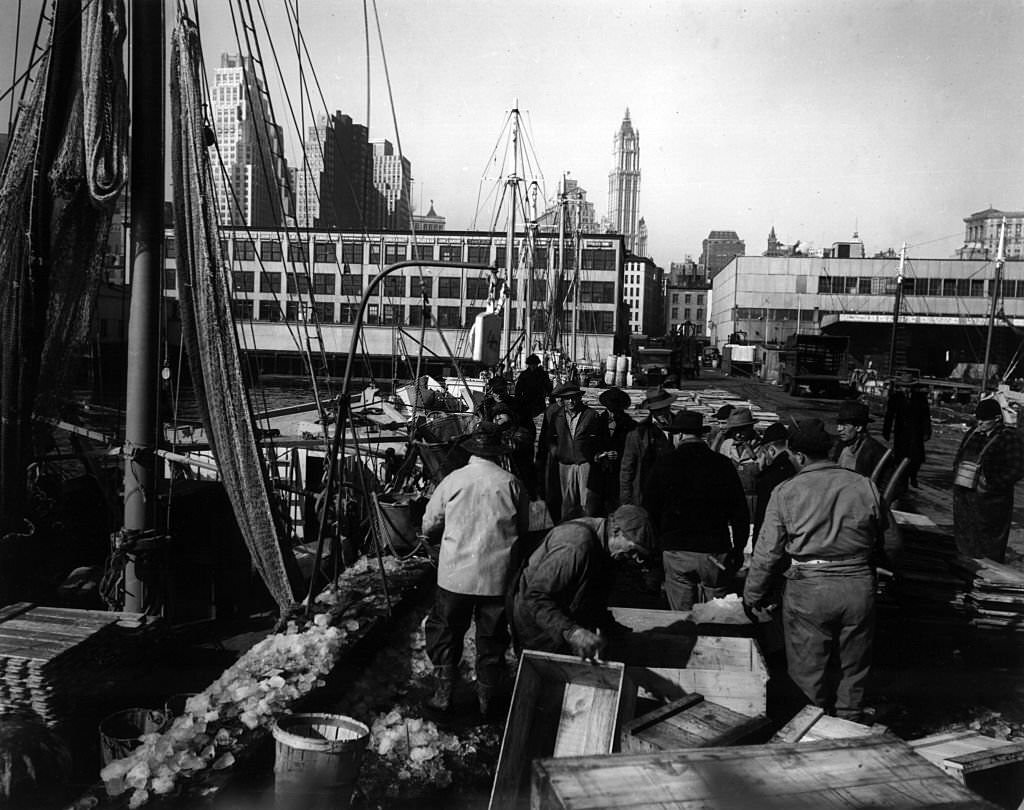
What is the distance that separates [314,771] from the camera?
12.1 feet

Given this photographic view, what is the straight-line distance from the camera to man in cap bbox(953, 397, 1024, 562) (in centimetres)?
800

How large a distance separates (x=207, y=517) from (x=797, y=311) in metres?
68.9

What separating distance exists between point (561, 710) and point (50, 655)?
2992 millimetres

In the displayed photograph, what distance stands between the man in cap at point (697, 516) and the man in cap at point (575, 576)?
160 cm

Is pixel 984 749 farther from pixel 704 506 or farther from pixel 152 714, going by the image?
pixel 152 714

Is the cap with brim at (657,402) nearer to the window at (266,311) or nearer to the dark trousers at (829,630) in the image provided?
the dark trousers at (829,630)

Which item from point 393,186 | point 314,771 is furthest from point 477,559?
point 393,186

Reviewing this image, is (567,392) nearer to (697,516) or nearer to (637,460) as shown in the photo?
(637,460)

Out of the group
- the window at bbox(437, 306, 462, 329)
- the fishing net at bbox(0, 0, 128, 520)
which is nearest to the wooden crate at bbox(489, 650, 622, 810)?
the fishing net at bbox(0, 0, 128, 520)

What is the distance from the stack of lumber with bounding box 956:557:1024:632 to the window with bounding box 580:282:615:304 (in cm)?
5826

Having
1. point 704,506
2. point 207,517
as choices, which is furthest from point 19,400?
point 704,506

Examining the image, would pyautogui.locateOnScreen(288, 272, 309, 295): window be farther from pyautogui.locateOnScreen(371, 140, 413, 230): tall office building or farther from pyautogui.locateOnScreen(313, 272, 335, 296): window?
pyautogui.locateOnScreen(313, 272, 335, 296): window

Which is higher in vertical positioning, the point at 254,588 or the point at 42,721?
the point at 42,721

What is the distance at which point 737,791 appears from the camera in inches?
118
